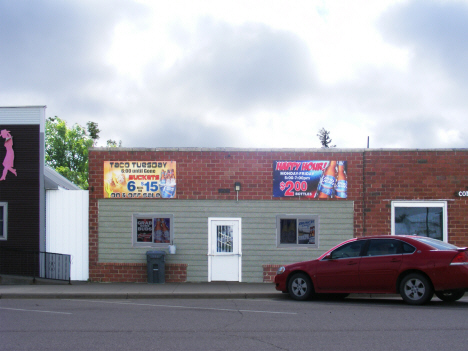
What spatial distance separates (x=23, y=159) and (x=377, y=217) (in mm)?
11845

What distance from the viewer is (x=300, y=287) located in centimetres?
1382

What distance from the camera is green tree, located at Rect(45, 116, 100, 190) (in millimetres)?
49656

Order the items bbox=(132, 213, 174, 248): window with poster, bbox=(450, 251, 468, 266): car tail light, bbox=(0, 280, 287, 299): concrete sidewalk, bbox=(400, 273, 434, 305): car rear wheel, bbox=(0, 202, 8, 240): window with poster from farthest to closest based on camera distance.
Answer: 1. bbox=(0, 202, 8, 240): window with poster
2. bbox=(132, 213, 174, 248): window with poster
3. bbox=(0, 280, 287, 299): concrete sidewalk
4. bbox=(400, 273, 434, 305): car rear wheel
5. bbox=(450, 251, 468, 266): car tail light

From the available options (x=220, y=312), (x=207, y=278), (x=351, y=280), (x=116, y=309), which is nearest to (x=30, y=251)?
A: (x=207, y=278)

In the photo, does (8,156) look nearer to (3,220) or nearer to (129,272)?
(3,220)

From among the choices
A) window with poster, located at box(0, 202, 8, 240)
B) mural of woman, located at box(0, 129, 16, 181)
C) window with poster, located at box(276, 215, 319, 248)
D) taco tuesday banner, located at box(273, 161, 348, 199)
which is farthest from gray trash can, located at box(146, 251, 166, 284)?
mural of woman, located at box(0, 129, 16, 181)

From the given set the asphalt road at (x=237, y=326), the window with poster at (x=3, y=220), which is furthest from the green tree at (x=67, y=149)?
the asphalt road at (x=237, y=326)

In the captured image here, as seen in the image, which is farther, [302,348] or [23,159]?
[23,159]

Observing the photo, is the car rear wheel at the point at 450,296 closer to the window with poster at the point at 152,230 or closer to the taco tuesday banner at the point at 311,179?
the taco tuesday banner at the point at 311,179

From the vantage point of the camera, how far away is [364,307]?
12.4 m

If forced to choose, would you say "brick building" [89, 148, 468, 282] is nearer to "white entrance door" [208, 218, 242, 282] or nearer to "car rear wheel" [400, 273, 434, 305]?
"white entrance door" [208, 218, 242, 282]

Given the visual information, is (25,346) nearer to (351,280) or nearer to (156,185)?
(351,280)

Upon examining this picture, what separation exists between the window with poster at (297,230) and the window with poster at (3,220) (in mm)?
9006

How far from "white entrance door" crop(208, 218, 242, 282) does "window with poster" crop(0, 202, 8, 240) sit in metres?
6.79
